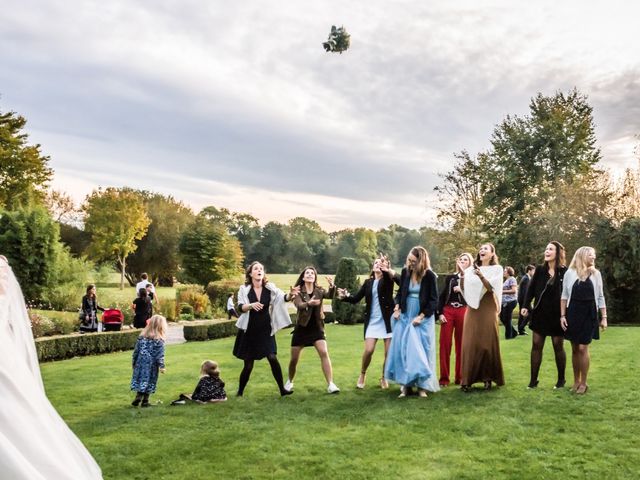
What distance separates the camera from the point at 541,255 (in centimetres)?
2958

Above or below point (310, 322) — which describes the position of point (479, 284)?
above

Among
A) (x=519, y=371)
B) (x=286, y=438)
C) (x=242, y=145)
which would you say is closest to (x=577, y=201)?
(x=242, y=145)

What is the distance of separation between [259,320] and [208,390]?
4.23 ft

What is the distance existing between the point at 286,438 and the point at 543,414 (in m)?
3.25

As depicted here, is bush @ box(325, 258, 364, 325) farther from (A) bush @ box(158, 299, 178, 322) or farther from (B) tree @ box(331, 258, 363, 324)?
(A) bush @ box(158, 299, 178, 322)

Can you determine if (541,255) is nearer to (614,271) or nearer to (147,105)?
(614,271)

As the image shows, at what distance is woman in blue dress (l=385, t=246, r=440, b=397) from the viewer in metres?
8.93

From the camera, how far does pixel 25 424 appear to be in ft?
11.4

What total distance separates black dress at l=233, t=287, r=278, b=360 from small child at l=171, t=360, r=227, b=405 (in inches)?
18.0

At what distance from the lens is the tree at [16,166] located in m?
44.8

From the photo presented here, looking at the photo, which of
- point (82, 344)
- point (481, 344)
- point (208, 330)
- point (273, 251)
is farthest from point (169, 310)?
point (273, 251)

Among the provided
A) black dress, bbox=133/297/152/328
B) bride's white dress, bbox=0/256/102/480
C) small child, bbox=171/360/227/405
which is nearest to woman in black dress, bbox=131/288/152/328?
black dress, bbox=133/297/152/328

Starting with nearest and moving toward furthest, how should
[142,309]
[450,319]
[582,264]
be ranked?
[582,264] < [450,319] < [142,309]

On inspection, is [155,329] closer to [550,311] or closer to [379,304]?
[379,304]
